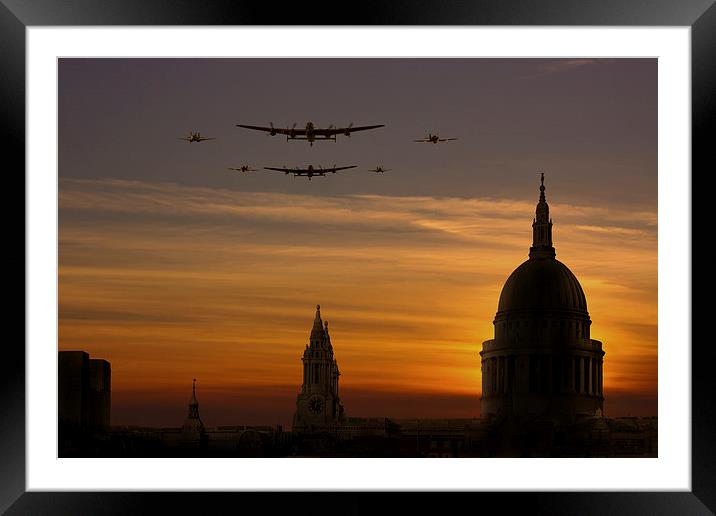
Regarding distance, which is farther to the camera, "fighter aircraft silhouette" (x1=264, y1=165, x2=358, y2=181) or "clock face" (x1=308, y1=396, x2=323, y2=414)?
"clock face" (x1=308, y1=396, x2=323, y2=414)

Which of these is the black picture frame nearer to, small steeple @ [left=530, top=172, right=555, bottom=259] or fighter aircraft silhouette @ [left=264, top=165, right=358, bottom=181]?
fighter aircraft silhouette @ [left=264, top=165, right=358, bottom=181]

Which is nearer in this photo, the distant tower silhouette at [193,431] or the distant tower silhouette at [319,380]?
the distant tower silhouette at [193,431]

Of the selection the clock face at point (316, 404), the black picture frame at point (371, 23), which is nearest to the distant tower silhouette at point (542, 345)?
the clock face at point (316, 404)

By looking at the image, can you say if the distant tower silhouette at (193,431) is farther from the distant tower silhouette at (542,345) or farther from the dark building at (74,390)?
the distant tower silhouette at (542,345)

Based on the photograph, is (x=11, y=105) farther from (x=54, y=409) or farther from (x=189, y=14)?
(x=54, y=409)

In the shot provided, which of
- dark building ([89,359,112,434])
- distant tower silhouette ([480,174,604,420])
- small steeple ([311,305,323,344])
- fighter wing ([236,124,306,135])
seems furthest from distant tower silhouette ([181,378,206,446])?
fighter wing ([236,124,306,135])

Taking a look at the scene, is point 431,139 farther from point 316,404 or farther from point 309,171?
point 316,404
